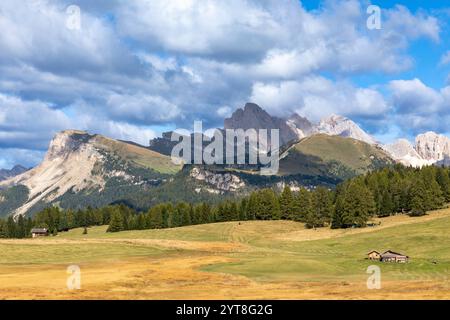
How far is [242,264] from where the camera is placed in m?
93.8

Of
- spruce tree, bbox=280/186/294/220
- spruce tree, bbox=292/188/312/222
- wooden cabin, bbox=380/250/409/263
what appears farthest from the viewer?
spruce tree, bbox=280/186/294/220

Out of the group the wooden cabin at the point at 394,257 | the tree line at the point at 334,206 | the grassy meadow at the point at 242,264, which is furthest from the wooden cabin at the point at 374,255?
the tree line at the point at 334,206

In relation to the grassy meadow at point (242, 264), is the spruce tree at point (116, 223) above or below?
above

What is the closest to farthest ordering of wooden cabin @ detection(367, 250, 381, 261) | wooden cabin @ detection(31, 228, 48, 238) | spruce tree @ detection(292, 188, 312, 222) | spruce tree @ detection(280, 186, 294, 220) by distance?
wooden cabin @ detection(367, 250, 381, 261) → spruce tree @ detection(292, 188, 312, 222) → spruce tree @ detection(280, 186, 294, 220) → wooden cabin @ detection(31, 228, 48, 238)

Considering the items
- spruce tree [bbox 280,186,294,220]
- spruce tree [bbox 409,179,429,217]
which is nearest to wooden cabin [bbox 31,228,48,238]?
spruce tree [bbox 280,186,294,220]

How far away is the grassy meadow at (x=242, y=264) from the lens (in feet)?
197

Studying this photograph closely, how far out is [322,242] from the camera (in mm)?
131375

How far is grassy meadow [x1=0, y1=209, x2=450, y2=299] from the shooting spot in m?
60.2

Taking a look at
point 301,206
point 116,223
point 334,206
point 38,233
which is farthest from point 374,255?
point 38,233

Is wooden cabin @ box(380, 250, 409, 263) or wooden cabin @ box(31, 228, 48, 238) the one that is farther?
wooden cabin @ box(31, 228, 48, 238)

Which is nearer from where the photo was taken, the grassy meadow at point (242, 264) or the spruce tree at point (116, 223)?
the grassy meadow at point (242, 264)

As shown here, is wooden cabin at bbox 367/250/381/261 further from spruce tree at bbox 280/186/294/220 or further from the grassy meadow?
spruce tree at bbox 280/186/294/220

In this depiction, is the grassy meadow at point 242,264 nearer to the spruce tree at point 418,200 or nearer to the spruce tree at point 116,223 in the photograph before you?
the spruce tree at point 418,200

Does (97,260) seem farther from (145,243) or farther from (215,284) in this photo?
(215,284)
